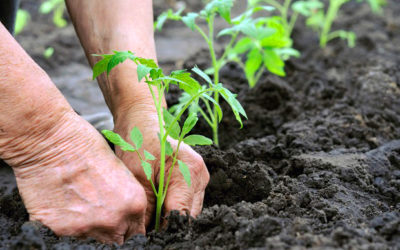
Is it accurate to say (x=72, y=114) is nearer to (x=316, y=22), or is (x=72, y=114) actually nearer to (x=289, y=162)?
(x=289, y=162)

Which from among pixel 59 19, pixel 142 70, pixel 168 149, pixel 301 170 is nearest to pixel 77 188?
pixel 168 149

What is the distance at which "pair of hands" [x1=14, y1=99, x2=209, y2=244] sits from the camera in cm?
134

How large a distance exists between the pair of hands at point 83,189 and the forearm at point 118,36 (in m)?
0.33

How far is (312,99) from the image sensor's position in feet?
8.89

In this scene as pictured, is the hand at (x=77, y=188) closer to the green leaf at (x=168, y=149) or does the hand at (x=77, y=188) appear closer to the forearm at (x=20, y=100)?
the forearm at (x=20, y=100)

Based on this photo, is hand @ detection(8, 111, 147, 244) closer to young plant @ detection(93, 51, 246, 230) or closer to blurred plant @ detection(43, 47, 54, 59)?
young plant @ detection(93, 51, 246, 230)

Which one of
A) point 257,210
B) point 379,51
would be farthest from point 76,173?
point 379,51

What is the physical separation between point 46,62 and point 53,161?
8.22ft

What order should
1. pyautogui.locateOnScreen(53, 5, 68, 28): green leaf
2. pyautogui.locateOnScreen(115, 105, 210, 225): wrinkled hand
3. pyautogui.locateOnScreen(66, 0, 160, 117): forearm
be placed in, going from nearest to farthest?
pyautogui.locateOnScreen(115, 105, 210, 225): wrinkled hand < pyautogui.locateOnScreen(66, 0, 160, 117): forearm < pyautogui.locateOnScreen(53, 5, 68, 28): green leaf

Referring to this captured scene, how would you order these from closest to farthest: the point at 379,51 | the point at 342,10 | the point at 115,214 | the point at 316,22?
the point at 115,214, the point at 379,51, the point at 316,22, the point at 342,10

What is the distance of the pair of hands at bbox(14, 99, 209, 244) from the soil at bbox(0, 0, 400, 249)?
5 cm

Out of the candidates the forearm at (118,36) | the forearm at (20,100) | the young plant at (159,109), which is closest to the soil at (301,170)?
the young plant at (159,109)

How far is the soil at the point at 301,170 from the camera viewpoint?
1250mm

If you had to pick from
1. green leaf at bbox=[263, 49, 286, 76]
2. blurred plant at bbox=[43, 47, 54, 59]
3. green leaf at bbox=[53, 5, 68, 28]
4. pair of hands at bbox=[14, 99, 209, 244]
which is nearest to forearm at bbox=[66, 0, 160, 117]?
pair of hands at bbox=[14, 99, 209, 244]
